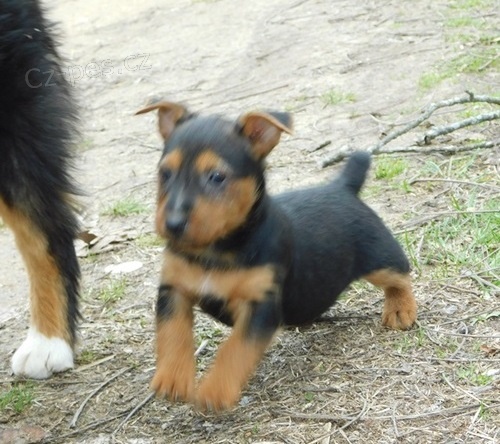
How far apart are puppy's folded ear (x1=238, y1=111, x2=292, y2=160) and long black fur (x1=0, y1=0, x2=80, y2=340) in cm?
142

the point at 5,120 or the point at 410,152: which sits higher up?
the point at 5,120

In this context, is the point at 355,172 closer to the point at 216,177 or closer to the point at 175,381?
the point at 216,177

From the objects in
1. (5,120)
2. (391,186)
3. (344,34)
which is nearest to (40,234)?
(5,120)

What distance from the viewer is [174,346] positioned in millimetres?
3785

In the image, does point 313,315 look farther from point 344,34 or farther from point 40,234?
point 344,34

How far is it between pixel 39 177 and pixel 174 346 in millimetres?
1356

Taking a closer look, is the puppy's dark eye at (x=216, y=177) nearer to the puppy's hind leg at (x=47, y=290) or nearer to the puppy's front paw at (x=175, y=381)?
the puppy's front paw at (x=175, y=381)

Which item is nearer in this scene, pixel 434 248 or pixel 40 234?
pixel 40 234

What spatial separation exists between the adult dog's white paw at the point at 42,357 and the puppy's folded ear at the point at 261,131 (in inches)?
63.4

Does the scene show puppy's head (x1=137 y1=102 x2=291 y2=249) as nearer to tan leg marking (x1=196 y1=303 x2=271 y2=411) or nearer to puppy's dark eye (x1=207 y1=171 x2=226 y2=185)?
puppy's dark eye (x1=207 y1=171 x2=226 y2=185)

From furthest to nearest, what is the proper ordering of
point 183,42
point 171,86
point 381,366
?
point 183,42
point 171,86
point 381,366

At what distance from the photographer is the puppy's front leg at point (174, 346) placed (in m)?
3.73

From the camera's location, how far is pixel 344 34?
966cm

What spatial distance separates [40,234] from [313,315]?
1380mm
